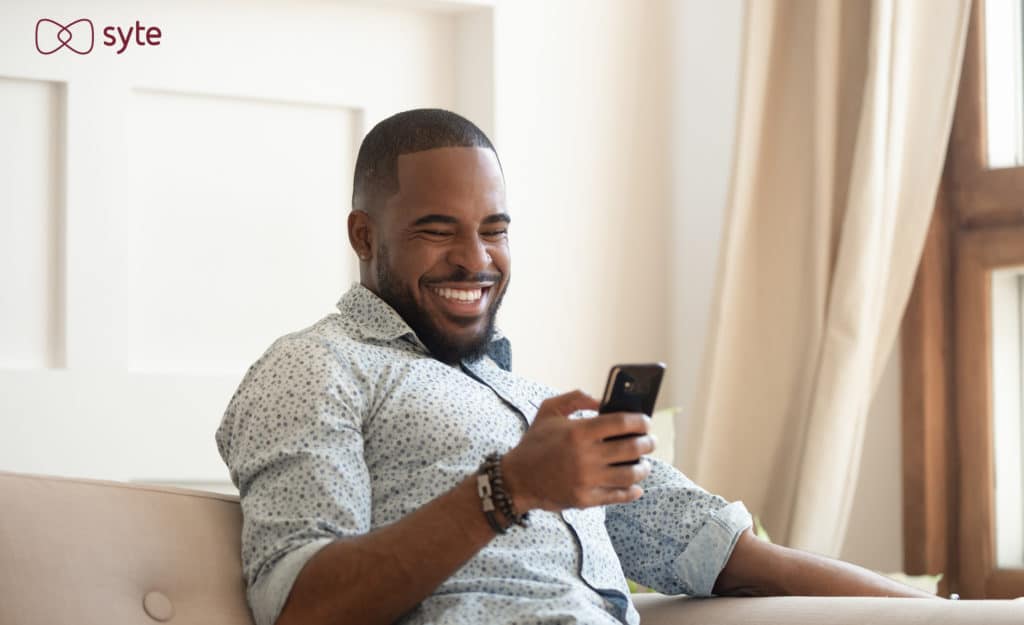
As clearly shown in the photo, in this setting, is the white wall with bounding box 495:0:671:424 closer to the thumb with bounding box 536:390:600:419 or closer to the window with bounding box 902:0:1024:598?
the window with bounding box 902:0:1024:598

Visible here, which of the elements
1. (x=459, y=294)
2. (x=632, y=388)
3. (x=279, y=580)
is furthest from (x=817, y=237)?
(x=279, y=580)

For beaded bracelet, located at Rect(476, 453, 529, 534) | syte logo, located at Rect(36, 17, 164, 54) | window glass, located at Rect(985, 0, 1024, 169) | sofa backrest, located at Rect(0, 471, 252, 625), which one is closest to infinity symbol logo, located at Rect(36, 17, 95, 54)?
syte logo, located at Rect(36, 17, 164, 54)

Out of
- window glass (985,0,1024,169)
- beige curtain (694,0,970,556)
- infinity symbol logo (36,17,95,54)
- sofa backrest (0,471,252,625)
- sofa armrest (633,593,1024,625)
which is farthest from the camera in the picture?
window glass (985,0,1024,169)

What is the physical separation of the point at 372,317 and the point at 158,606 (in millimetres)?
405

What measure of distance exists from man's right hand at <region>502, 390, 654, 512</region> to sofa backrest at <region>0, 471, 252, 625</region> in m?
0.31

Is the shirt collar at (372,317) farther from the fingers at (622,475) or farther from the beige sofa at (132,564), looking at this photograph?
the fingers at (622,475)

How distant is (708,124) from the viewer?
2.92 m

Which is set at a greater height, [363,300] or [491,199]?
A: [491,199]

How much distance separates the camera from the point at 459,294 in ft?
5.08

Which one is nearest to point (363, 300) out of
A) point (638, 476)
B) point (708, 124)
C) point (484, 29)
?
point (638, 476)

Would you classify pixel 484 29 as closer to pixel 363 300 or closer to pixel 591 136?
pixel 591 136

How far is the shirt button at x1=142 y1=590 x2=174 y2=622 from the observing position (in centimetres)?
126

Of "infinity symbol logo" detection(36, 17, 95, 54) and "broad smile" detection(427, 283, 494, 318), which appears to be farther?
"infinity symbol logo" detection(36, 17, 95, 54)

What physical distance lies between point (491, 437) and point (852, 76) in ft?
4.90
